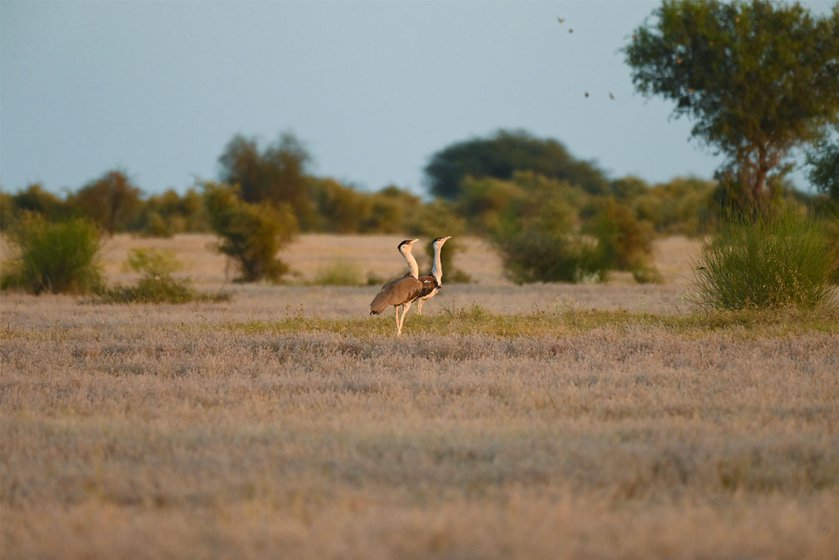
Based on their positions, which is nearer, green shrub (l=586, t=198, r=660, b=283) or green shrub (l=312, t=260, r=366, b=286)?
green shrub (l=312, t=260, r=366, b=286)

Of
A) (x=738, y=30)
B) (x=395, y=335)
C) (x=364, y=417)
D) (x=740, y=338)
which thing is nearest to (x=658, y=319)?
(x=740, y=338)

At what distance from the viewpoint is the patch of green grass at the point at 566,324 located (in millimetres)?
12031

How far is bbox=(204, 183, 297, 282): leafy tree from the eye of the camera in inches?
1101

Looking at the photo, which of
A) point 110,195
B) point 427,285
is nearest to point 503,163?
point 110,195

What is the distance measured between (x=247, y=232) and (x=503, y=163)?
2494 inches

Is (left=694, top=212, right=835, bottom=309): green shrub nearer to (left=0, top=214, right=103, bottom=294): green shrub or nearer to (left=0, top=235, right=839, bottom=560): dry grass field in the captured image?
(left=0, top=235, right=839, bottom=560): dry grass field

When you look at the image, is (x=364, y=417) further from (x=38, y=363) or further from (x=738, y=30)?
(x=738, y=30)

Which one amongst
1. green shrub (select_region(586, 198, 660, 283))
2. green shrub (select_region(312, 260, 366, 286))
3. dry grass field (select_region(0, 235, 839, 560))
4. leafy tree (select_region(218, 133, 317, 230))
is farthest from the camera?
leafy tree (select_region(218, 133, 317, 230))

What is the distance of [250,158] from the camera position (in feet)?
161

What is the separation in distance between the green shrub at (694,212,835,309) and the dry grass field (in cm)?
72

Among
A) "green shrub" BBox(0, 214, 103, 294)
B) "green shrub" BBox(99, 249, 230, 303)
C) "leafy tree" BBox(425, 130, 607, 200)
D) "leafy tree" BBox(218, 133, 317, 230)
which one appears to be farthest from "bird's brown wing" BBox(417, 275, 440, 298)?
"leafy tree" BBox(425, 130, 607, 200)

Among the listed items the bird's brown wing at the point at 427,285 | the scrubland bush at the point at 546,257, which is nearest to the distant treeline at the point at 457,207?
the scrubland bush at the point at 546,257

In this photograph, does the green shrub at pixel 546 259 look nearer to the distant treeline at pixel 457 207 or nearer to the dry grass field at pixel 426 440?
the distant treeline at pixel 457 207

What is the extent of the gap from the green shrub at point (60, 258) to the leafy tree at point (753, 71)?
13.1 meters
